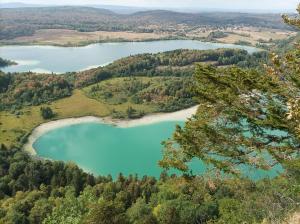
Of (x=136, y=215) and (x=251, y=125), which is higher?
(x=251, y=125)

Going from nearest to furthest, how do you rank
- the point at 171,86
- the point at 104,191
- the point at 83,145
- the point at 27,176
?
the point at 104,191 < the point at 27,176 < the point at 83,145 < the point at 171,86

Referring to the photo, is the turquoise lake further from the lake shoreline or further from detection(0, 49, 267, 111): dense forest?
detection(0, 49, 267, 111): dense forest

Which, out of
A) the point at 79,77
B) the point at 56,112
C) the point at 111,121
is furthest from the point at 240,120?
the point at 79,77

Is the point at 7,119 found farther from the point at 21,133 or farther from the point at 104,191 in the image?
the point at 104,191

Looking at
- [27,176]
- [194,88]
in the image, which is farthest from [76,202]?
[194,88]

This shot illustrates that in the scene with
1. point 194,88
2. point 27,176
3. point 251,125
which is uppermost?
point 194,88

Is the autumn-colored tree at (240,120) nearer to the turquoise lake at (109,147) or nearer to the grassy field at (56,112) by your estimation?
the turquoise lake at (109,147)

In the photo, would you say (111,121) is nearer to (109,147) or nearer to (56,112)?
(56,112)

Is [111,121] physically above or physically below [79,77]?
below
